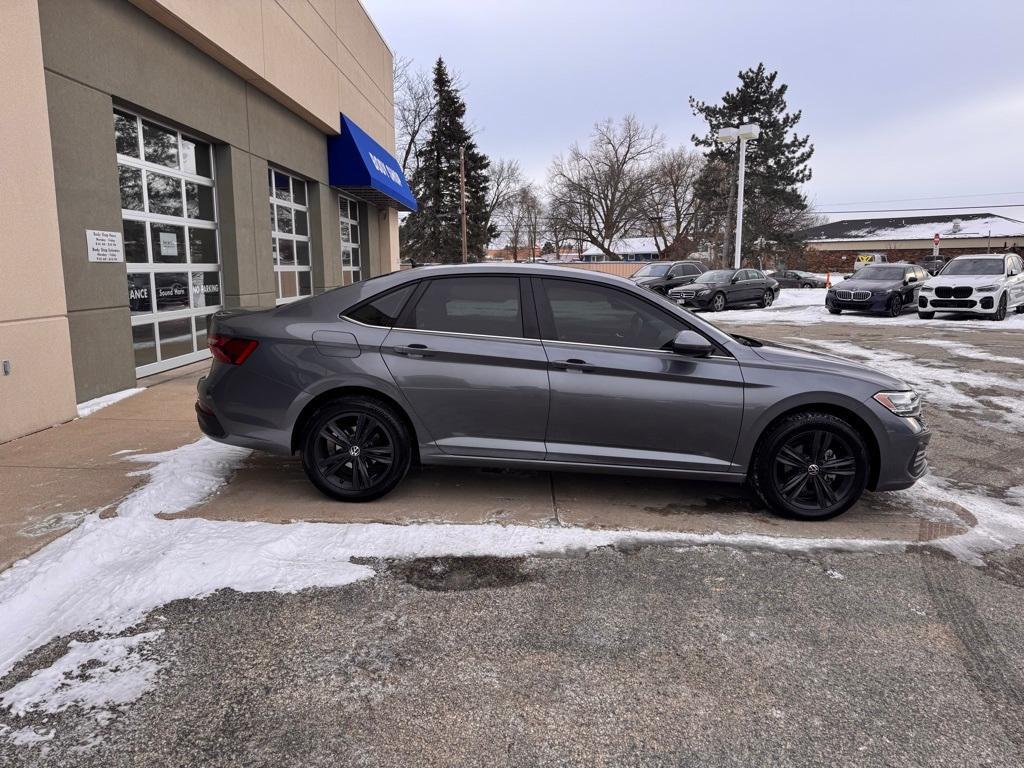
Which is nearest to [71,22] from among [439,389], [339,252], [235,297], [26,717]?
[235,297]

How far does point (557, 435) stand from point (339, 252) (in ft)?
45.4

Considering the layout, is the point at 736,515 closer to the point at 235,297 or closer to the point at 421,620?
the point at 421,620

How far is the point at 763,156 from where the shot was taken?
5069cm

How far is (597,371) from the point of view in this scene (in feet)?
14.2

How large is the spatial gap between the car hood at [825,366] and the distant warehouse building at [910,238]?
62321 millimetres

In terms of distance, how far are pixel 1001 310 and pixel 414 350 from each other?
1998cm

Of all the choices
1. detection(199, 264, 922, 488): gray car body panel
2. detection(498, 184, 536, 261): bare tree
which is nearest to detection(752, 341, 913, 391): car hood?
detection(199, 264, 922, 488): gray car body panel

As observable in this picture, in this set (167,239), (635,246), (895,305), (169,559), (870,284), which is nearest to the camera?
(169,559)

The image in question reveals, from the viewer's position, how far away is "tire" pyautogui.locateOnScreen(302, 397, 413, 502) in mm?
4406

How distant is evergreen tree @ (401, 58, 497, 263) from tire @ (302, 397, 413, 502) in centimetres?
4313

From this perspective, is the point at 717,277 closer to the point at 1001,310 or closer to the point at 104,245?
the point at 1001,310

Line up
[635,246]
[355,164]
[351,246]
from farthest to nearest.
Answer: [635,246] < [351,246] < [355,164]

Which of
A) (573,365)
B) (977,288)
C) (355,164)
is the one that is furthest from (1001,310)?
(573,365)

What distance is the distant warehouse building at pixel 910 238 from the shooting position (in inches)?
2431
